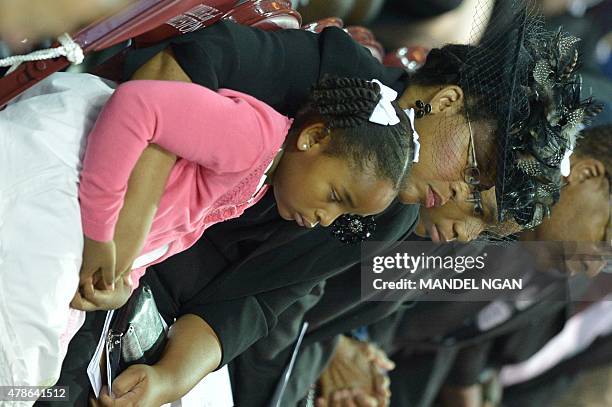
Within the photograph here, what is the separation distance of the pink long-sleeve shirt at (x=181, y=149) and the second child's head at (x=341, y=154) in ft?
0.13

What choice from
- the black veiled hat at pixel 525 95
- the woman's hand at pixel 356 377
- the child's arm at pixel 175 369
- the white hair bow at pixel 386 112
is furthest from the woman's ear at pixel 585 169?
the child's arm at pixel 175 369

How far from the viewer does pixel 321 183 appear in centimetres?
114

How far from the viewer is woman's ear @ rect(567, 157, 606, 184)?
4.89 ft

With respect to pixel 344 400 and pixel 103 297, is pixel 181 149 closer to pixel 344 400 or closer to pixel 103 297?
pixel 103 297

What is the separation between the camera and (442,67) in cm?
133

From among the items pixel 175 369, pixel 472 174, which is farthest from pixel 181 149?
pixel 472 174

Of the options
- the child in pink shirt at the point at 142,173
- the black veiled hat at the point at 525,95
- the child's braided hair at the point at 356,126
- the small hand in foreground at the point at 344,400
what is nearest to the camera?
the child in pink shirt at the point at 142,173

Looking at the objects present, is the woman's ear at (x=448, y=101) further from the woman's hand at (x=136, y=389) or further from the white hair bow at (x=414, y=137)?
the woman's hand at (x=136, y=389)

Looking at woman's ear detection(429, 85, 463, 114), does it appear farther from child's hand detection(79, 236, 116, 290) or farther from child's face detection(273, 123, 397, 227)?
child's hand detection(79, 236, 116, 290)

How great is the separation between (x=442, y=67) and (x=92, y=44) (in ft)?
1.96

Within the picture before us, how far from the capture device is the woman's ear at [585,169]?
149 cm

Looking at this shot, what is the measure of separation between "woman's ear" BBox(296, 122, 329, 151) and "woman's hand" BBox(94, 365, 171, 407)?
15.8 inches

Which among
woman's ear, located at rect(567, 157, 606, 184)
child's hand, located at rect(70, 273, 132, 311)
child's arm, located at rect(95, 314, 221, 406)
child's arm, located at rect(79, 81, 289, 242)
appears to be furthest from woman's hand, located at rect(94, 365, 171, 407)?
woman's ear, located at rect(567, 157, 606, 184)

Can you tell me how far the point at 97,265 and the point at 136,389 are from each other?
26 cm
